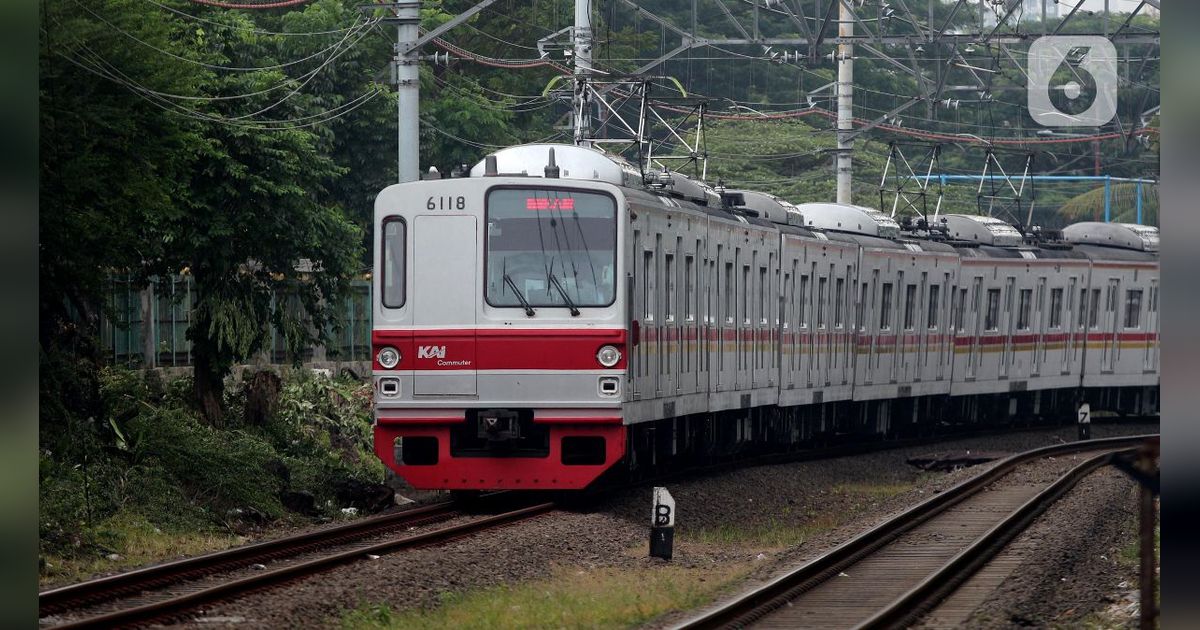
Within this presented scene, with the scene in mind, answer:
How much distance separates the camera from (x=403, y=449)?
1432cm

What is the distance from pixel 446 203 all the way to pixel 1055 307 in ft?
66.0

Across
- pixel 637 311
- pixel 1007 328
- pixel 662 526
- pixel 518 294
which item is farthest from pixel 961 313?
pixel 662 526

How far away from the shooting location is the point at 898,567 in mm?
12055

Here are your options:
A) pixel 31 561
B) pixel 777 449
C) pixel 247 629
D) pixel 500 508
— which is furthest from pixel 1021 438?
pixel 31 561

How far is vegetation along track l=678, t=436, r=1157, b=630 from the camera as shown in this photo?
31.5ft

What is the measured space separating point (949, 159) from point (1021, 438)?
1346 inches

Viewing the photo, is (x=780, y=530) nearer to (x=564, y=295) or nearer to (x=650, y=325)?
(x=650, y=325)

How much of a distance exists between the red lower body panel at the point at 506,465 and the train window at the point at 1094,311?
20972mm

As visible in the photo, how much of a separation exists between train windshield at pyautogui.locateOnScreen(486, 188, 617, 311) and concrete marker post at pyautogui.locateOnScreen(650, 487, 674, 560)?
8.25 feet

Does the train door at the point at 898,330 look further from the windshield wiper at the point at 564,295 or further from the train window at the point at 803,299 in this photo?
the windshield wiper at the point at 564,295

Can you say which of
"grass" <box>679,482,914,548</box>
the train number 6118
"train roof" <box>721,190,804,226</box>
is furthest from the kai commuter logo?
"train roof" <box>721,190,804,226</box>

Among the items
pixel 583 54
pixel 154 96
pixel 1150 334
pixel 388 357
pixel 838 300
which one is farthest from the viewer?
pixel 1150 334

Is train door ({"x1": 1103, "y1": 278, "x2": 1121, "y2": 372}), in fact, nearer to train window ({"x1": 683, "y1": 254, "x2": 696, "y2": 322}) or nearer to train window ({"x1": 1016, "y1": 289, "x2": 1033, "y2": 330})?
train window ({"x1": 1016, "y1": 289, "x2": 1033, "y2": 330})

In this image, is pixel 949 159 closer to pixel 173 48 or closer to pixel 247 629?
pixel 173 48
